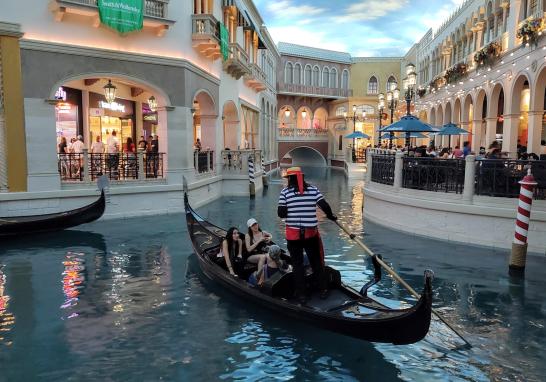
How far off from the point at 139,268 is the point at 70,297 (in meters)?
1.37

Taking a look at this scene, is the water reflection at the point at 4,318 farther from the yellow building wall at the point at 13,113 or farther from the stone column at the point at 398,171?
the stone column at the point at 398,171

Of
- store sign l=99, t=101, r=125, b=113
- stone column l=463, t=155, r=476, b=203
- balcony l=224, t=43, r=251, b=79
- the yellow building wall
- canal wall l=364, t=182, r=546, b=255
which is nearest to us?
canal wall l=364, t=182, r=546, b=255

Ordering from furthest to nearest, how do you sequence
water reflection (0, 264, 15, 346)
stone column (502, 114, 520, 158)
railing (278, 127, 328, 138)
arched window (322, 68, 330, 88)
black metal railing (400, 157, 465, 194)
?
arched window (322, 68, 330, 88), railing (278, 127, 328, 138), stone column (502, 114, 520, 158), black metal railing (400, 157, 465, 194), water reflection (0, 264, 15, 346)

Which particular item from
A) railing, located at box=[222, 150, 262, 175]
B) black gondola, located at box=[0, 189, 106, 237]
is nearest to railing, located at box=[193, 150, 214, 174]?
railing, located at box=[222, 150, 262, 175]

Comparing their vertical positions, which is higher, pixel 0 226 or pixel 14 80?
pixel 14 80

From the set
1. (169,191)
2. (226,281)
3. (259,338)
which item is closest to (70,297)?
(226,281)

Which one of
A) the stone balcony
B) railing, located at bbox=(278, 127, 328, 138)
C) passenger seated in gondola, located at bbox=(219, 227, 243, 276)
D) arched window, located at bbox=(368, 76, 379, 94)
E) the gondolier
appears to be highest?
arched window, located at bbox=(368, 76, 379, 94)

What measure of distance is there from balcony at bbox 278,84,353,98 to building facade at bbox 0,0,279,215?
1712cm

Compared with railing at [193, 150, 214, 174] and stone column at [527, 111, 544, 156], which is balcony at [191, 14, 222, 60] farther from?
stone column at [527, 111, 544, 156]

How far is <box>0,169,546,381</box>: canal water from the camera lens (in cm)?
406

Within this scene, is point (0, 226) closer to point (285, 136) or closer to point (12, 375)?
point (12, 375)

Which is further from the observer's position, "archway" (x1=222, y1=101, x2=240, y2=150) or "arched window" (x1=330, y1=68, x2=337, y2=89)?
"arched window" (x1=330, y1=68, x2=337, y2=89)

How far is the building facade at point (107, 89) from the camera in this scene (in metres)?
9.34

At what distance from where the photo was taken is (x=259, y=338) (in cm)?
471
